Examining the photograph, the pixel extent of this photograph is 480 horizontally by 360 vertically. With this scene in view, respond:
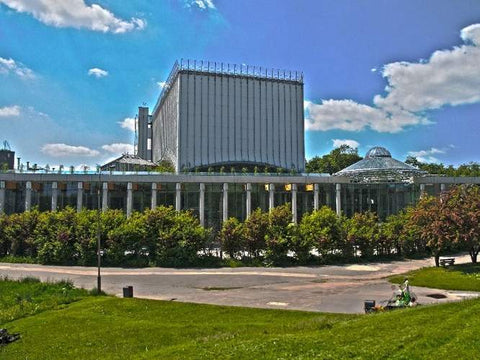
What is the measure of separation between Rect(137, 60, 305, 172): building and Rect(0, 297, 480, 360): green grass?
64.8m

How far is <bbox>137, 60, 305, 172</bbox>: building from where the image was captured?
89.3 meters

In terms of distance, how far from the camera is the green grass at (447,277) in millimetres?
30966

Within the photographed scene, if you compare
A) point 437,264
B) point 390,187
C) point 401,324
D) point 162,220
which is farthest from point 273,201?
point 401,324

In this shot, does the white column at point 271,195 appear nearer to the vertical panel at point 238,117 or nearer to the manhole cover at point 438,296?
the vertical panel at point 238,117

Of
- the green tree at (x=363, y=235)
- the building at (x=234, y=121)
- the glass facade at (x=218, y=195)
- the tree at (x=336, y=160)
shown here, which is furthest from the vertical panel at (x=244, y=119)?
the green tree at (x=363, y=235)

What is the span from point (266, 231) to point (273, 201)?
66.8 feet

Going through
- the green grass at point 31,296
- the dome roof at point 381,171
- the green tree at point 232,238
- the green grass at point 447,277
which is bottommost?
the green grass at point 31,296

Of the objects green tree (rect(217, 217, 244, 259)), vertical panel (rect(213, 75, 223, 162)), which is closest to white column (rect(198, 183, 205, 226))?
green tree (rect(217, 217, 244, 259))

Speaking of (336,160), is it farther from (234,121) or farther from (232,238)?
(232,238)

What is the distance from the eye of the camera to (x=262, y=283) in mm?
33781

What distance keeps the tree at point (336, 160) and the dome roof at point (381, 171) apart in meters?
33.5

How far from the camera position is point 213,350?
12.3 m

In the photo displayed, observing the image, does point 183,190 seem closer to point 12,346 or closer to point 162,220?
point 162,220

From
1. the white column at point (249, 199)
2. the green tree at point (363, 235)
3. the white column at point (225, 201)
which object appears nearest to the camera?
the green tree at point (363, 235)
